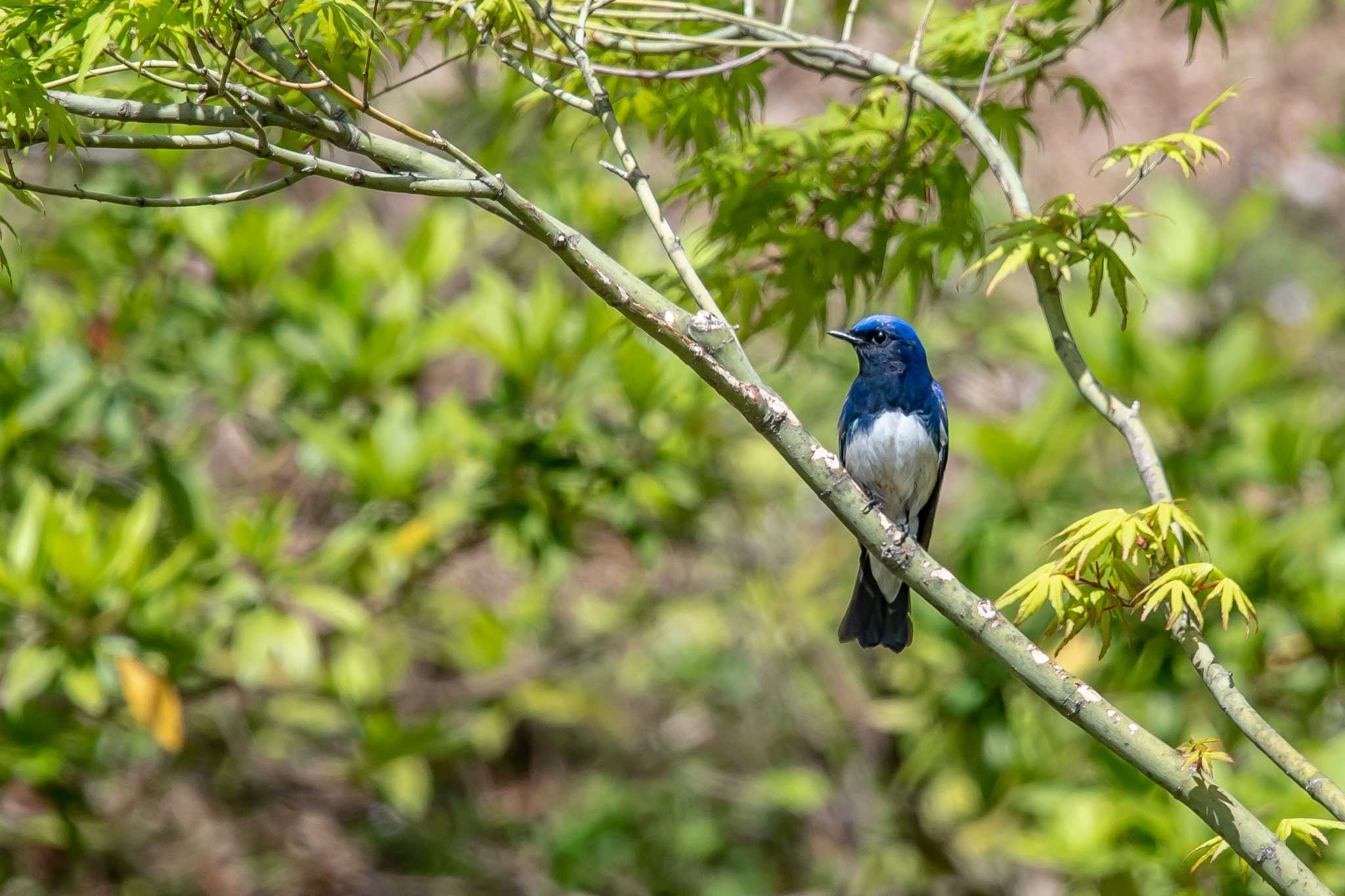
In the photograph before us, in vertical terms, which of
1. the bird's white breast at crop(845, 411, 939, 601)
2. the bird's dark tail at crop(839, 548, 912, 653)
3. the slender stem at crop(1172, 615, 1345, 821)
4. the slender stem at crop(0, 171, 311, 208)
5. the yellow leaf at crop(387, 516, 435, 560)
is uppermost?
the bird's white breast at crop(845, 411, 939, 601)

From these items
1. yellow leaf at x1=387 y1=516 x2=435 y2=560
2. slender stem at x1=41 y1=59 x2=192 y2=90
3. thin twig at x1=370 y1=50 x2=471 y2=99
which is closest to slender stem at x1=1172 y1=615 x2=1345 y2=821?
thin twig at x1=370 y1=50 x2=471 y2=99

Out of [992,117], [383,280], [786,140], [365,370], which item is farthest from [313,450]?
[992,117]

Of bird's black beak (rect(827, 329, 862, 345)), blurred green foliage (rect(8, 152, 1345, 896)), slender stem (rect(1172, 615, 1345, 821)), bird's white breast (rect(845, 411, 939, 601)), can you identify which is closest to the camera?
slender stem (rect(1172, 615, 1345, 821))

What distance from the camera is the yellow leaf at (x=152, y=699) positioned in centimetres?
379

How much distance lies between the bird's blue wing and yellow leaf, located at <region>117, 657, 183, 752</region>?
234 centimetres

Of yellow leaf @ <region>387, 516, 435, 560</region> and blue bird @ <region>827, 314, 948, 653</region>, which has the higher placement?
blue bird @ <region>827, 314, 948, 653</region>

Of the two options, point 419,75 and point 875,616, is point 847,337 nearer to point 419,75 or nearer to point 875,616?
point 875,616

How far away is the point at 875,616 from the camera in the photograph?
343 centimetres

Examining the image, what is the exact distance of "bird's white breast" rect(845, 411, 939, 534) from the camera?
3486mm

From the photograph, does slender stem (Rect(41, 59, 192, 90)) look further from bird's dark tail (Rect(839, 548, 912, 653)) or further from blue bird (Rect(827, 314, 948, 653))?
bird's dark tail (Rect(839, 548, 912, 653))

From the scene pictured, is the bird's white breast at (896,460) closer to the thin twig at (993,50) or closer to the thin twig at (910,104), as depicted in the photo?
the thin twig at (910,104)

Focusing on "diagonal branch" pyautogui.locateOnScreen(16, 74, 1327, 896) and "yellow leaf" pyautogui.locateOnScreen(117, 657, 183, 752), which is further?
"yellow leaf" pyautogui.locateOnScreen(117, 657, 183, 752)

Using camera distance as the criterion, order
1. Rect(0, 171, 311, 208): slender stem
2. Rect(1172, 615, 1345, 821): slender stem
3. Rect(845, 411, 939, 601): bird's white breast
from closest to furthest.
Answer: Rect(0, 171, 311, 208): slender stem, Rect(1172, 615, 1345, 821): slender stem, Rect(845, 411, 939, 601): bird's white breast

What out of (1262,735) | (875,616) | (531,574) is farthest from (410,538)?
(1262,735)
